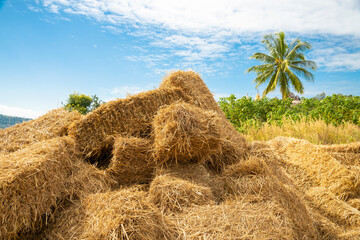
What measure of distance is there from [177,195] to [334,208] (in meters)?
2.84

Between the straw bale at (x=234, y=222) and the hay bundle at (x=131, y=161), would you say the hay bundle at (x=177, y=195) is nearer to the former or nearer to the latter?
the straw bale at (x=234, y=222)

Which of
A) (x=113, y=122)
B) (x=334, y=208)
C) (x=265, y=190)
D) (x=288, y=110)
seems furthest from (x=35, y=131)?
(x=288, y=110)

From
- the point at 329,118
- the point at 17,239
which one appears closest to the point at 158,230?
the point at 17,239

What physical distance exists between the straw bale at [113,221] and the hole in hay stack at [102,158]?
1055 mm

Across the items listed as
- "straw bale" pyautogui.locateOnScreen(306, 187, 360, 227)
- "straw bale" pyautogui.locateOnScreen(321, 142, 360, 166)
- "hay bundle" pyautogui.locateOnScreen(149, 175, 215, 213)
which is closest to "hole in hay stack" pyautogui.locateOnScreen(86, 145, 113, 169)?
"hay bundle" pyautogui.locateOnScreen(149, 175, 215, 213)

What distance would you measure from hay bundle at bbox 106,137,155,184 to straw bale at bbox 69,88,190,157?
1.07ft

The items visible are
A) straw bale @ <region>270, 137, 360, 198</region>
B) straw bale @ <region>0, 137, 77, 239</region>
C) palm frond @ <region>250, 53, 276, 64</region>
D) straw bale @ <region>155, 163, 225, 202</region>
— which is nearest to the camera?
straw bale @ <region>0, 137, 77, 239</region>

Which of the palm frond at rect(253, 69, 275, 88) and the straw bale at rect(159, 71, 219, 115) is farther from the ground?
the palm frond at rect(253, 69, 275, 88)

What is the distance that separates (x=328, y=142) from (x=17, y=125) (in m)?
8.41

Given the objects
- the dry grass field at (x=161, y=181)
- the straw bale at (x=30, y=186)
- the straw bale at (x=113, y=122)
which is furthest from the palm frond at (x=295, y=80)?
the straw bale at (x=30, y=186)

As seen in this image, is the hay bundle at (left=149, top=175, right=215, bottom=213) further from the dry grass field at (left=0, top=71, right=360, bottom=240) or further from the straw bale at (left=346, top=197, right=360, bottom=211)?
the straw bale at (left=346, top=197, right=360, bottom=211)

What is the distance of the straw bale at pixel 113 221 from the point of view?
2.01m

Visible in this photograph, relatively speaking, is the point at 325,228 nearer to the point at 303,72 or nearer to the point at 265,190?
the point at 265,190

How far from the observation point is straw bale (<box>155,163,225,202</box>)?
3002 mm
